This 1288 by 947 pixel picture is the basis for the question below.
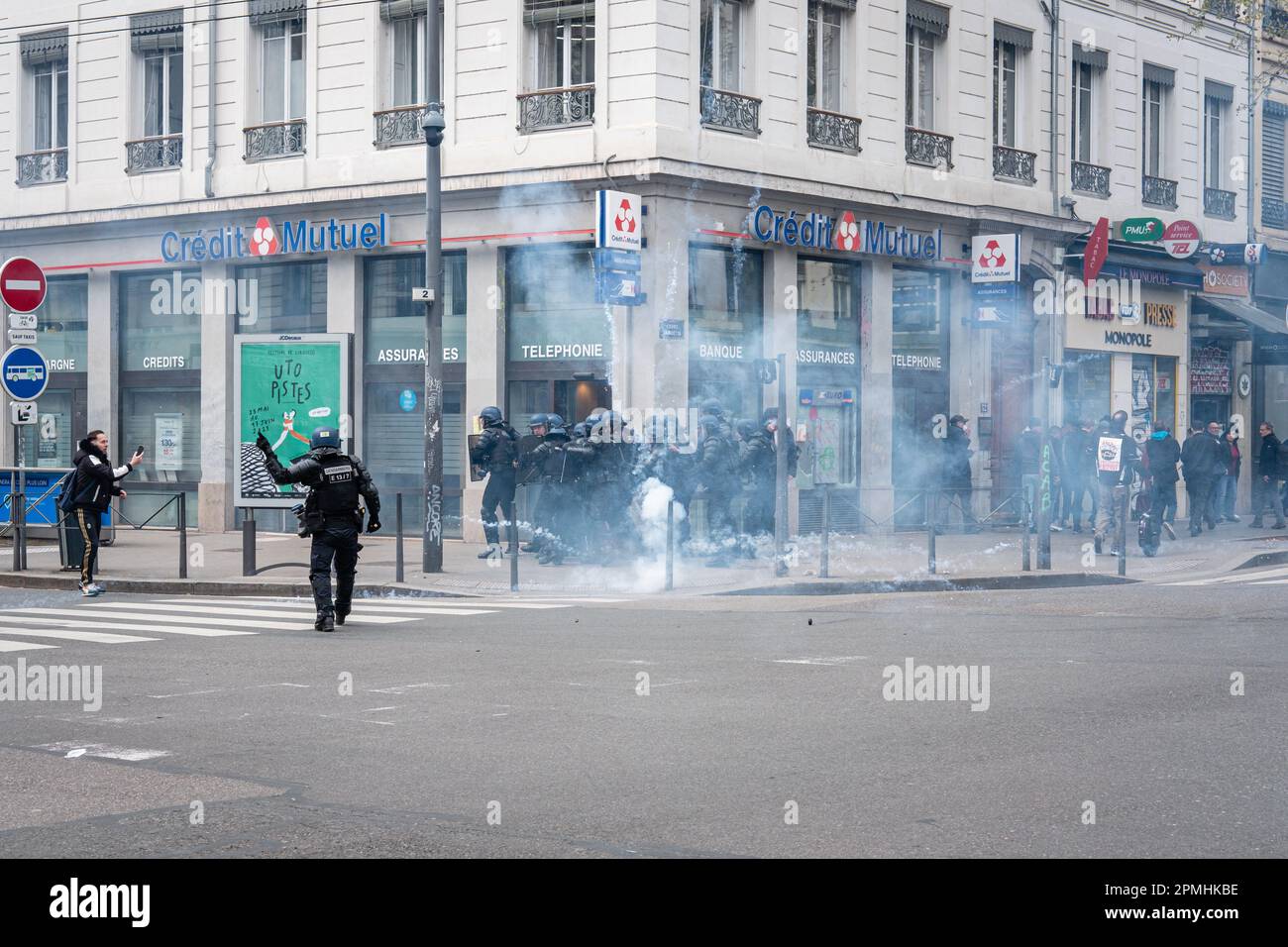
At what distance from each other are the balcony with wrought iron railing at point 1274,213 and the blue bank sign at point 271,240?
63.6ft

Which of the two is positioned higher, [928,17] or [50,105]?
[928,17]

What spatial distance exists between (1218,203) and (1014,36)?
7563 mm

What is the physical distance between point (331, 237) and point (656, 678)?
629 inches

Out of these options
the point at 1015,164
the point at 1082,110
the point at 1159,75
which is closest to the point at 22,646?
the point at 1015,164

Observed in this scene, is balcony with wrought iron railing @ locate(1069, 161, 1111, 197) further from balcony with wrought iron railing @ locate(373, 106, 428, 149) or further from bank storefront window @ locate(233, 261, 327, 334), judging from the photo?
bank storefront window @ locate(233, 261, 327, 334)

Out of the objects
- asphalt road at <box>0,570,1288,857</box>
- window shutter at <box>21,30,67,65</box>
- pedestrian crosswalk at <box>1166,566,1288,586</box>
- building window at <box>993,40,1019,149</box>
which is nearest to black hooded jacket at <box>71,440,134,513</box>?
asphalt road at <box>0,570,1288,857</box>

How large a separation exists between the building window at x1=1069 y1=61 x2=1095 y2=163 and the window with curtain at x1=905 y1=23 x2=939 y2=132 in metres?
3.98

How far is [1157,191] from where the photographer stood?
31.5 metres

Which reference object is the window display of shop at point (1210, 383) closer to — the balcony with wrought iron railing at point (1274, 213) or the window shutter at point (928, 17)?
the balcony with wrought iron railing at point (1274, 213)

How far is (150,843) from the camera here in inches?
245

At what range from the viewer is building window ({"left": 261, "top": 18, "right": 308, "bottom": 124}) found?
26062 millimetres

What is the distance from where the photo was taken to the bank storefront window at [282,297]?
2591 cm

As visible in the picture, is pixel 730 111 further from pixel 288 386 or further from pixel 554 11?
pixel 288 386

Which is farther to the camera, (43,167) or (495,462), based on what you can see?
(43,167)
